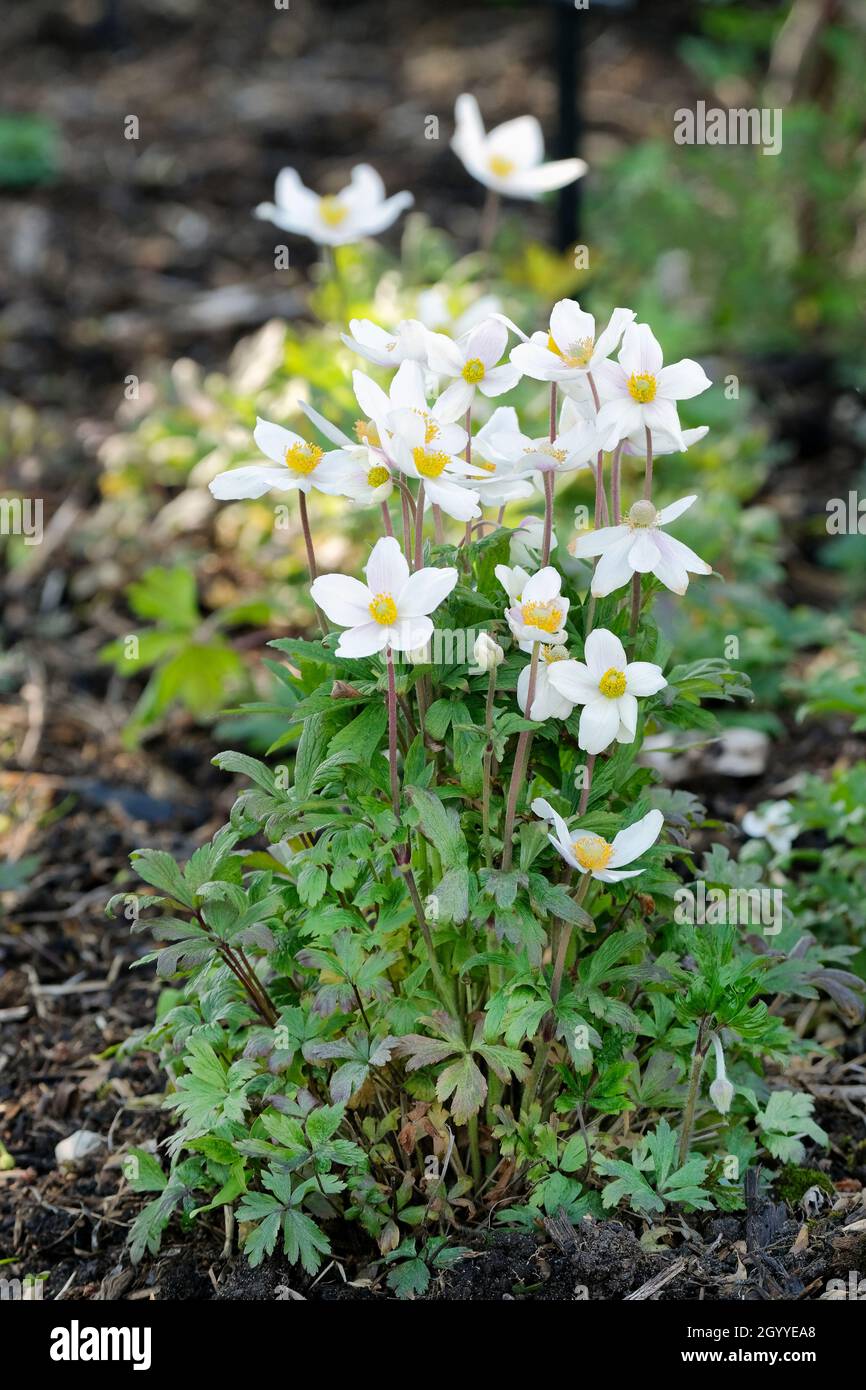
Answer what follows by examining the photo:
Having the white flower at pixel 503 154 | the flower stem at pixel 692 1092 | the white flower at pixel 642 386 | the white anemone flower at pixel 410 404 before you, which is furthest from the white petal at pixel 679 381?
the white flower at pixel 503 154

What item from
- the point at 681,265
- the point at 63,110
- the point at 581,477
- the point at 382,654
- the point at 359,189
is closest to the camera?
the point at 382,654

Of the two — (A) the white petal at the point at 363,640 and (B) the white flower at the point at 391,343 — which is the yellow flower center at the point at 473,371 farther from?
(A) the white petal at the point at 363,640

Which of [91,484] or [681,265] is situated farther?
[681,265]

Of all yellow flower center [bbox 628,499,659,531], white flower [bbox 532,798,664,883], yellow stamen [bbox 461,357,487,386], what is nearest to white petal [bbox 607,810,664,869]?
white flower [bbox 532,798,664,883]

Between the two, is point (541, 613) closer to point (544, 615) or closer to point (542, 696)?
point (544, 615)

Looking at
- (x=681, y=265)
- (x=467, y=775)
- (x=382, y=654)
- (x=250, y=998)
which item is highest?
(x=681, y=265)

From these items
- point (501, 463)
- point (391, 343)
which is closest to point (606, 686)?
point (501, 463)

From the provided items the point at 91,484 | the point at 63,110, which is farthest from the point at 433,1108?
the point at 63,110

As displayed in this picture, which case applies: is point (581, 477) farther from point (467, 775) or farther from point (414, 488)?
point (467, 775)
